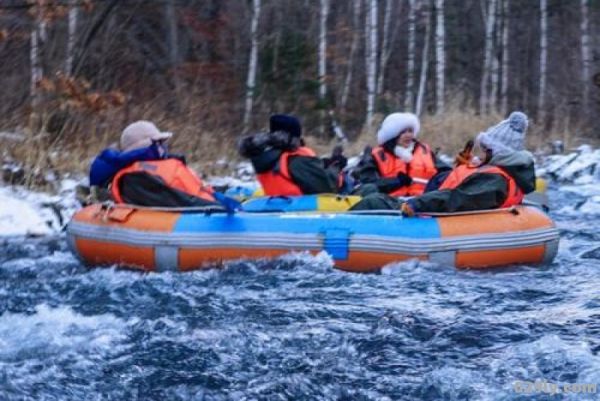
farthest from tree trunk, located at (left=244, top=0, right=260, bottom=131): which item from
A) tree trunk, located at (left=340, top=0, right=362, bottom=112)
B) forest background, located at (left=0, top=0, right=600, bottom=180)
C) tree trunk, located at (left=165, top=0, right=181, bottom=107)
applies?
tree trunk, located at (left=340, top=0, right=362, bottom=112)

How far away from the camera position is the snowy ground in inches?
331

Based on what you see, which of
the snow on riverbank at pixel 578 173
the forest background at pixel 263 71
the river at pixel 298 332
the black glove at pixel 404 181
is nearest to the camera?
the river at pixel 298 332

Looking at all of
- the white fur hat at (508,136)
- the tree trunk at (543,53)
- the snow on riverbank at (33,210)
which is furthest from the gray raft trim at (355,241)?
the tree trunk at (543,53)

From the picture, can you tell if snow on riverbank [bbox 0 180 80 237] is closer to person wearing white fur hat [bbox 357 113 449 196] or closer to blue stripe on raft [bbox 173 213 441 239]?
blue stripe on raft [bbox 173 213 441 239]

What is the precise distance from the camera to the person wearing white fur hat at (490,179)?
261 inches

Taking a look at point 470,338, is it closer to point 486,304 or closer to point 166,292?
point 486,304

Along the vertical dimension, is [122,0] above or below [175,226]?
above

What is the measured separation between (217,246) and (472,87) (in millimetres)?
16789

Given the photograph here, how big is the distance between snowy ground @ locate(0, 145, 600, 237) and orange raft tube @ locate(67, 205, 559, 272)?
6.08ft

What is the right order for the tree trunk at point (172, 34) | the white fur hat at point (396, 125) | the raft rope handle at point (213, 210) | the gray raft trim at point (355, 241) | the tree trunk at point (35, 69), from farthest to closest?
1. the tree trunk at point (172, 34)
2. the tree trunk at point (35, 69)
3. the white fur hat at point (396, 125)
4. the raft rope handle at point (213, 210)
5. the gray raft trim at point (355, 241)

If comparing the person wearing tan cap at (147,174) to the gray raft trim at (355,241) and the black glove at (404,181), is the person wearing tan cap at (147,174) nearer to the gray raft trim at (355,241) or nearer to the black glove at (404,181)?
the gray raft trim at (355,241)

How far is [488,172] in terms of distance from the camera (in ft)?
21.8

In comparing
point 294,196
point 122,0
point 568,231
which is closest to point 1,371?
point 294,196

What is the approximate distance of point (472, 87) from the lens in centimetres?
2252
